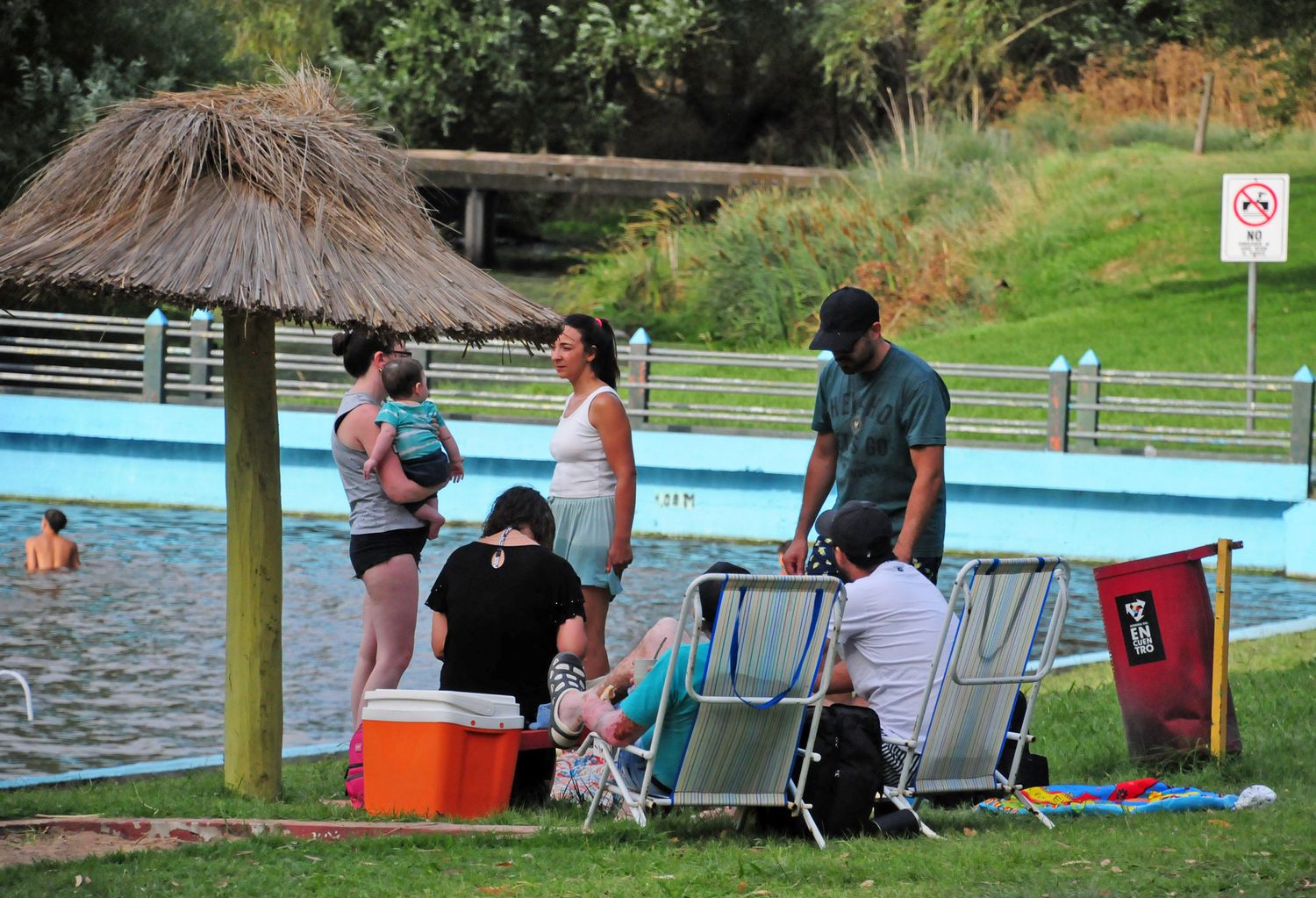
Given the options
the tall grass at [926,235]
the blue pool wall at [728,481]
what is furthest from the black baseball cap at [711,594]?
the tall grass at [926,235]

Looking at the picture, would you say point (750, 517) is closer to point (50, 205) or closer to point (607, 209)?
point (50, 205)

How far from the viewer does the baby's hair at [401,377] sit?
718cm

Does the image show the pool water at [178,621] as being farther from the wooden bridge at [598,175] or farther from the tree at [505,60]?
the tree at [505,60]

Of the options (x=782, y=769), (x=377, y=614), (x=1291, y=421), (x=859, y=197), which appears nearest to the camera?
(x=782, y=769)

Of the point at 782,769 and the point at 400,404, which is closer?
the point at 782,769

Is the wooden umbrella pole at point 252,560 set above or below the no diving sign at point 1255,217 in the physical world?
below

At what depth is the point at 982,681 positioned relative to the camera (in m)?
5.74

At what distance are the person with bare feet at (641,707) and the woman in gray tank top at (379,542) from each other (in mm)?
1268

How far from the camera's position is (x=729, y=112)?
136 ft

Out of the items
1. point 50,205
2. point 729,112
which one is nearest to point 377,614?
point 50,205

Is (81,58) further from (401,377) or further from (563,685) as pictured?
(563,685)

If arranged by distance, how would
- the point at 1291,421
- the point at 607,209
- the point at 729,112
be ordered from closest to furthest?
the point at 1291,421 → the point at 729,112 → the point at 607,209

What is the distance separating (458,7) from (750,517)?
937 inches

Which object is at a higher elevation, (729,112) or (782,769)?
(729,112)
